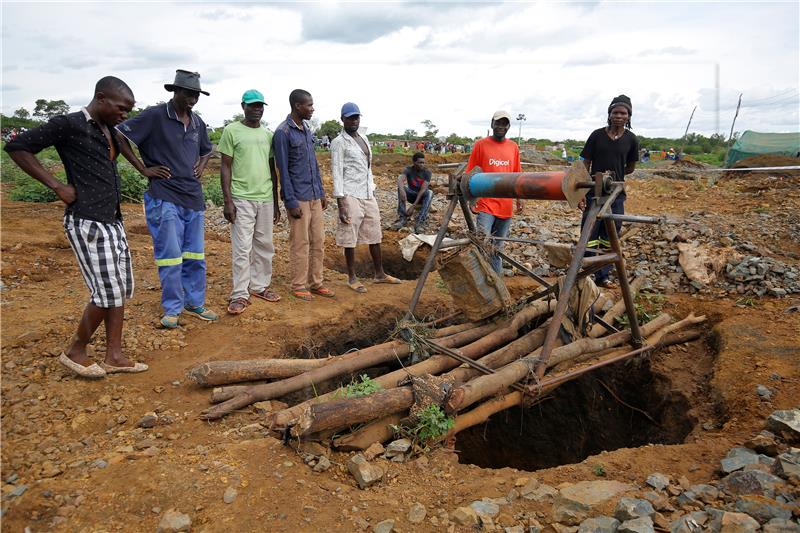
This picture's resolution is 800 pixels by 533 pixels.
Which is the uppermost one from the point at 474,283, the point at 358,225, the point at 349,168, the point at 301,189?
the point at 349,168

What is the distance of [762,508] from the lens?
2107 mm

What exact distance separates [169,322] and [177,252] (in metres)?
0.60

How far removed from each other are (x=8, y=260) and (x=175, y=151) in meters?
3.22

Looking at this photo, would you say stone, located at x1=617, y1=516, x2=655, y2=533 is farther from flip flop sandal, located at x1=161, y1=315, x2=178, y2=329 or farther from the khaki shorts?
the khaki shorts

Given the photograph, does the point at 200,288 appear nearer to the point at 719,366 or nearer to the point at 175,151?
the point at 175,151

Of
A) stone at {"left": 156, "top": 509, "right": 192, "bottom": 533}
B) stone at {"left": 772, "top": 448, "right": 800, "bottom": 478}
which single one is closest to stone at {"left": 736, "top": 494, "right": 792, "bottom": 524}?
stone at {"left": 772, "top": 448, "right": 800, "bottom": 478}

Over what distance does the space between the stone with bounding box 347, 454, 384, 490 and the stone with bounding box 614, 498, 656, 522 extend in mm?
1165

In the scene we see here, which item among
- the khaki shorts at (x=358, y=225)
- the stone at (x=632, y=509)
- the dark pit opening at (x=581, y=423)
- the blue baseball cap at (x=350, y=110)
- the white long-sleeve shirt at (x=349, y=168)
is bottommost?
the dark pit opening at (x=581, y=423)

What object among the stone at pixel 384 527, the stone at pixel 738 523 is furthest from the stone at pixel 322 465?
the stone at pixel 738 523

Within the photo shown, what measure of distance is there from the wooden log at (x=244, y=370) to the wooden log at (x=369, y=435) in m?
0.83

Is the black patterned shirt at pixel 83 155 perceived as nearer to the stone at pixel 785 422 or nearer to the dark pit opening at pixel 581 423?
the dark pit opening at pixel 581 423

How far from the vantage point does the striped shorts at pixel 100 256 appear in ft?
10.2

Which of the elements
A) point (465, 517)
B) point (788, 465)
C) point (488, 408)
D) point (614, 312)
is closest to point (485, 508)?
point (465, 517)

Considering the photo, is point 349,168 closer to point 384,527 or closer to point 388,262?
point 388,262
